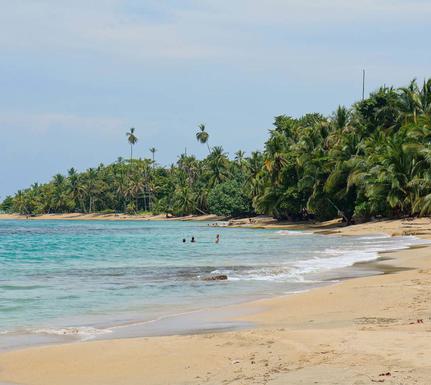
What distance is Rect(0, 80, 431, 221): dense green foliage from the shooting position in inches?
2430

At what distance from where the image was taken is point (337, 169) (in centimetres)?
7350

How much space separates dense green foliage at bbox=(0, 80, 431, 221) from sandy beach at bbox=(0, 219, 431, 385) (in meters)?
44.5

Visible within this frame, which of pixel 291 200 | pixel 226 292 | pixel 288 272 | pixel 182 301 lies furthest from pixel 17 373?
pixel 291 200

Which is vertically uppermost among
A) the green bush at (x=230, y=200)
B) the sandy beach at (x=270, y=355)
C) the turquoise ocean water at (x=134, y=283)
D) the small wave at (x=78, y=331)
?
the green bush at (x=230, y=200)

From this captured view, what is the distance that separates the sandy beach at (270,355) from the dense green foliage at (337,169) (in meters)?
44.5

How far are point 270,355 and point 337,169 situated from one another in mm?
64794

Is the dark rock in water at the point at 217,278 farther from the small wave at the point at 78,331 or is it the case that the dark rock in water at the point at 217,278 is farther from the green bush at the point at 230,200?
the green bush at the point at 230,200

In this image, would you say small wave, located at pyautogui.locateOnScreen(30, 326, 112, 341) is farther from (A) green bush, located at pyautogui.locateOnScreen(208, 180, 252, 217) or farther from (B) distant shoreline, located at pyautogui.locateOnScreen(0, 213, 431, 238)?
(A) green bush, located at pyautogui.locateOnScreen(208, 180, 252, 217)

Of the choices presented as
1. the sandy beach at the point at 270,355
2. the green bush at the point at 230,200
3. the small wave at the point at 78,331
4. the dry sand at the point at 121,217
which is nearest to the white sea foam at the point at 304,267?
the sandy beach at the point at 270,355

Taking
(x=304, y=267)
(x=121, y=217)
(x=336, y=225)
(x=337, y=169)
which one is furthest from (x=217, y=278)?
(x=121, y=217)

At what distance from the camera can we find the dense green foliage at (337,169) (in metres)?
61.7

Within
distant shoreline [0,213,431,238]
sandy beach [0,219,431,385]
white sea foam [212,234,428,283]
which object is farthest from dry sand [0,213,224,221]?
A: sandy beach [0,219,431,385]

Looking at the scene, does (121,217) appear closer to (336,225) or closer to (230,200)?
(230,200)

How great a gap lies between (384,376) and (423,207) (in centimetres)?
5097
